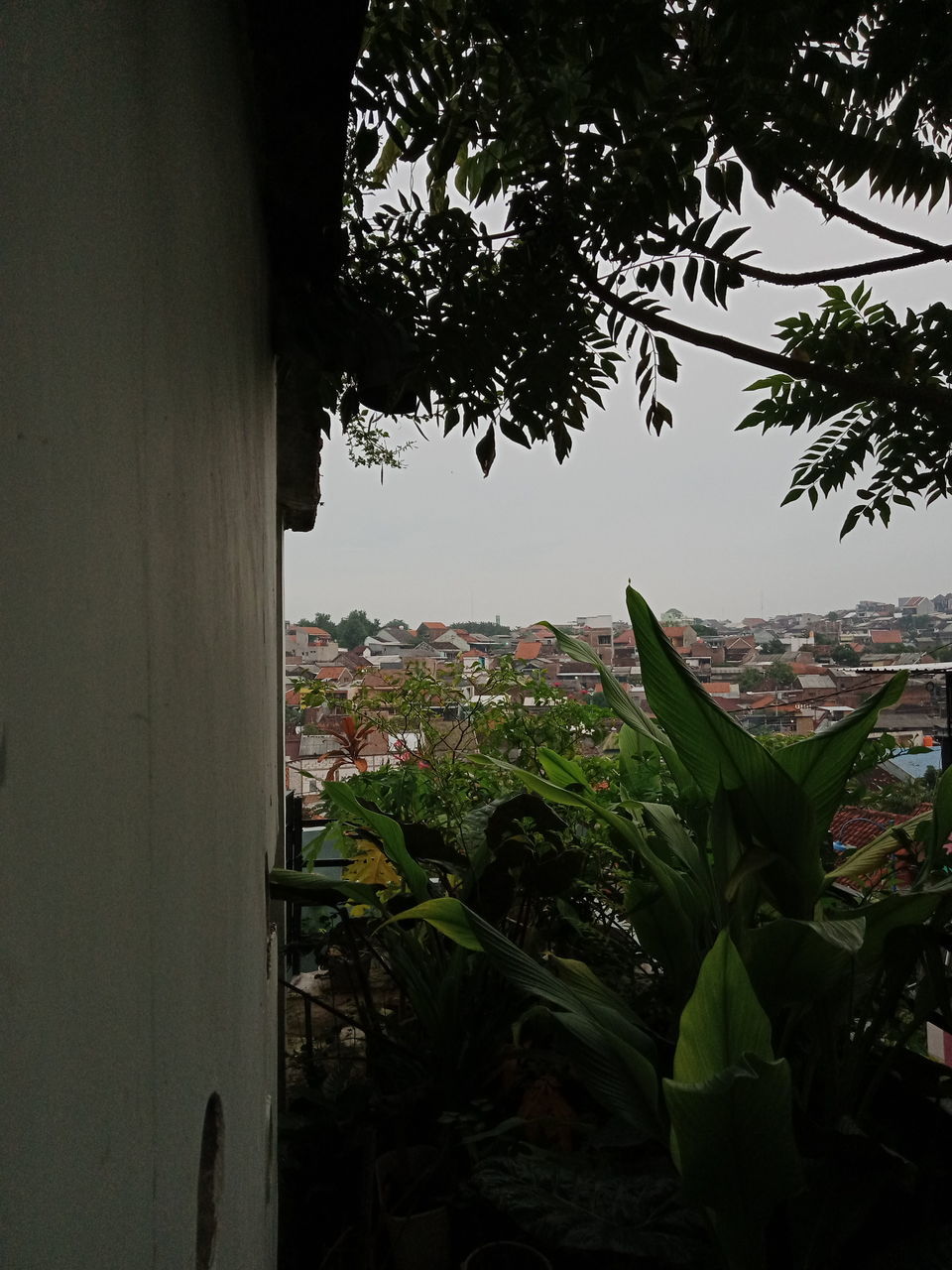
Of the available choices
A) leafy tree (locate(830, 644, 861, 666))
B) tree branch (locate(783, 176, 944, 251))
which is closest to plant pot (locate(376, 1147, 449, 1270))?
tree branch (locate(783, 176, 944, 251))

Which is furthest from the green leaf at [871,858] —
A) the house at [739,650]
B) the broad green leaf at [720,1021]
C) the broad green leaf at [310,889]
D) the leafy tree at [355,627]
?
the leafy tree at [355,627]

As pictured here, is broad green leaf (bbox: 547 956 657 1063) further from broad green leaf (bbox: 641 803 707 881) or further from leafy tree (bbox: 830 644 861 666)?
leafy tree (bbox: 830 644 861 666)

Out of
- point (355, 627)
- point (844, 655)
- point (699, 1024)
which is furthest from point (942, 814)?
point (355, 627)

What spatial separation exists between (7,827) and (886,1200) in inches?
66.9

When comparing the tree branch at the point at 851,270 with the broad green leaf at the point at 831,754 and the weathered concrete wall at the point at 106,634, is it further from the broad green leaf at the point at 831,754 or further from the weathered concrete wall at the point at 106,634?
the weathered concrete wall at the point at 106,634

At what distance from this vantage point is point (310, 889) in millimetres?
1808

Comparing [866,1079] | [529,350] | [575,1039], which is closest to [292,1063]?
[575,1039]

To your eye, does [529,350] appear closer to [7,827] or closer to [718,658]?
[7,827]

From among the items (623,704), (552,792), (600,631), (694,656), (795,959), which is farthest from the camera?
(600,631)

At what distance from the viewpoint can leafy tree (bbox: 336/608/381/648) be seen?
4441mm

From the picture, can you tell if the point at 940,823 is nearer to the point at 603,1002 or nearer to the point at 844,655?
the point at 603,1002

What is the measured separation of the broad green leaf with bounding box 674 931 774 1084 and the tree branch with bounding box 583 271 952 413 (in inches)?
40.6

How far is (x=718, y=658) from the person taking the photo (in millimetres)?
3439

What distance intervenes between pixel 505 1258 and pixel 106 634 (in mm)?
1714
